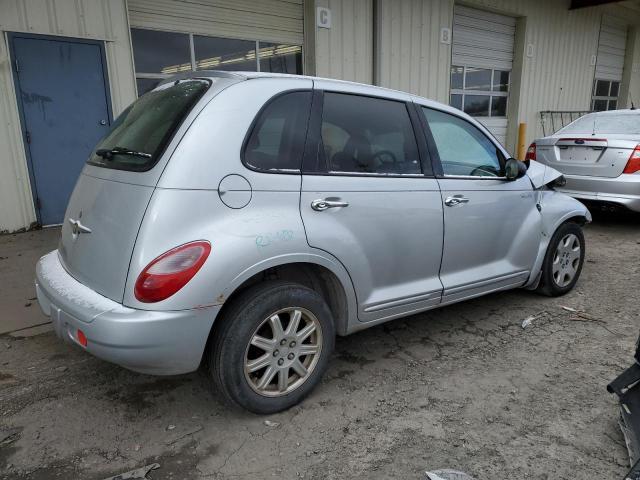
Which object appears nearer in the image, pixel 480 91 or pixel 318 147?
pixel 318 147

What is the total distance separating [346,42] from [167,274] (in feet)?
25.7

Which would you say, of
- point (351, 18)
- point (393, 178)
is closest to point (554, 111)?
point (351, 18)

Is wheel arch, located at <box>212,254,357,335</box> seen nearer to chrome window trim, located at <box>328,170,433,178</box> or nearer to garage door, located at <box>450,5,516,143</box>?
chrome window trim, located at <box>328,170,433,178</box>

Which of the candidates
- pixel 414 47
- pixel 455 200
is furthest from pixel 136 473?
pixel 414 47

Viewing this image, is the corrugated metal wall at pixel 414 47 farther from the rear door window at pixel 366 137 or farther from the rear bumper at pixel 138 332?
the rear bumper at pixel 138 332

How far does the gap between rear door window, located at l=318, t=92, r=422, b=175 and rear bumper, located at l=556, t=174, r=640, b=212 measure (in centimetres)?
465

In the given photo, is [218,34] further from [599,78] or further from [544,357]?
[599,78]

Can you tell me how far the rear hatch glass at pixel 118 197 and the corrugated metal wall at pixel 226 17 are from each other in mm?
4883

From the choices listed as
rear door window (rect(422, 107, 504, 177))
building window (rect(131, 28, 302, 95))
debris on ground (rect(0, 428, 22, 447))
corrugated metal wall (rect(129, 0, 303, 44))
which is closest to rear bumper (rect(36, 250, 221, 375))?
debris on ground (rect(0, 428, 22, 447))

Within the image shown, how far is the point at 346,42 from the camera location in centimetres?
897

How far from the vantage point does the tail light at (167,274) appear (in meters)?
2.23

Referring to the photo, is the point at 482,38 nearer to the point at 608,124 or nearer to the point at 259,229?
the point at 608,124

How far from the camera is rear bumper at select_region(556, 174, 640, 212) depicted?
642cm

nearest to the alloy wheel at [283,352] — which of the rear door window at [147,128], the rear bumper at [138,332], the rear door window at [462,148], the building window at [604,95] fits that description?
the rear bumper at [138,332]
